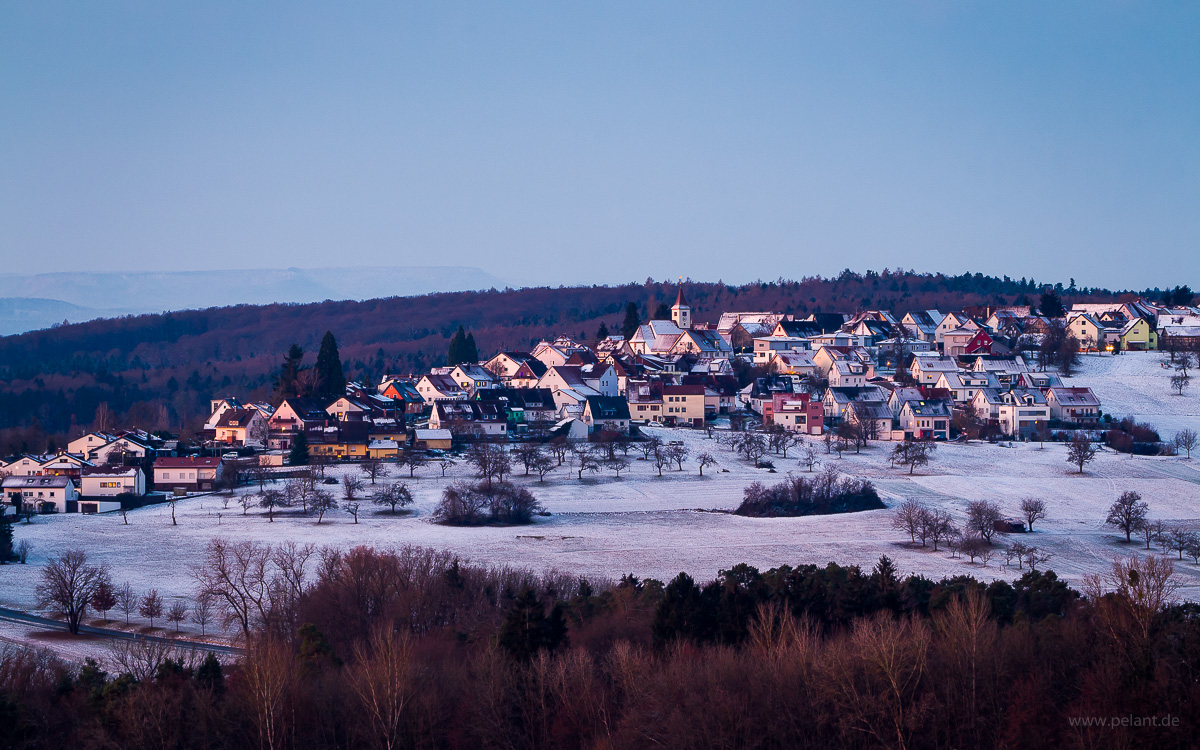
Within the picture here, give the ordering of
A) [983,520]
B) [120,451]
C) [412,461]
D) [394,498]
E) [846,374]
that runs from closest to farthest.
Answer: [983,520] → [394,498] → [412,461] → [120,451] → [846,374]

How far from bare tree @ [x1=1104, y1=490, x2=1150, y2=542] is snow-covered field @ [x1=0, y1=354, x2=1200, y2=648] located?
1.62 ft

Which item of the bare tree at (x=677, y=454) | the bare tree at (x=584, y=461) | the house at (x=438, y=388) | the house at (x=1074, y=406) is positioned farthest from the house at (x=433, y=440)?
the house at (x=1074, y=406)

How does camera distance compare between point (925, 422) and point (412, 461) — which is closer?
point (412, 461)

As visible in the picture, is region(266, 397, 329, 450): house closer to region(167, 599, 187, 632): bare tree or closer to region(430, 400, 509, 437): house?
region(430, 400, 509, 437): house

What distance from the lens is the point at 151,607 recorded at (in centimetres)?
2152

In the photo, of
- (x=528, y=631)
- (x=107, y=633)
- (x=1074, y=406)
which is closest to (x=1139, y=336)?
(x=1074, y=406)

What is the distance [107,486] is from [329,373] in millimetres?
16953

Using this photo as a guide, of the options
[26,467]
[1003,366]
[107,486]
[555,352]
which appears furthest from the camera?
[555,352]

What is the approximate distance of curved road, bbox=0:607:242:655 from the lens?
62.4 feet

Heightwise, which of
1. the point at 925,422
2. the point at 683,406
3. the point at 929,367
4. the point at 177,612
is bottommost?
the point at 177,612

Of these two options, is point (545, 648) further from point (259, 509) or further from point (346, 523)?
point (259, 509)

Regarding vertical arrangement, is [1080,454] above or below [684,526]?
above

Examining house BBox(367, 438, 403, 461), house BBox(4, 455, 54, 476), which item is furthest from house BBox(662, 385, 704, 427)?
house BBox(4, 455, 54, 476)

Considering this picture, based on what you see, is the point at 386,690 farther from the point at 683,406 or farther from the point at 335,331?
the point at 335,331
